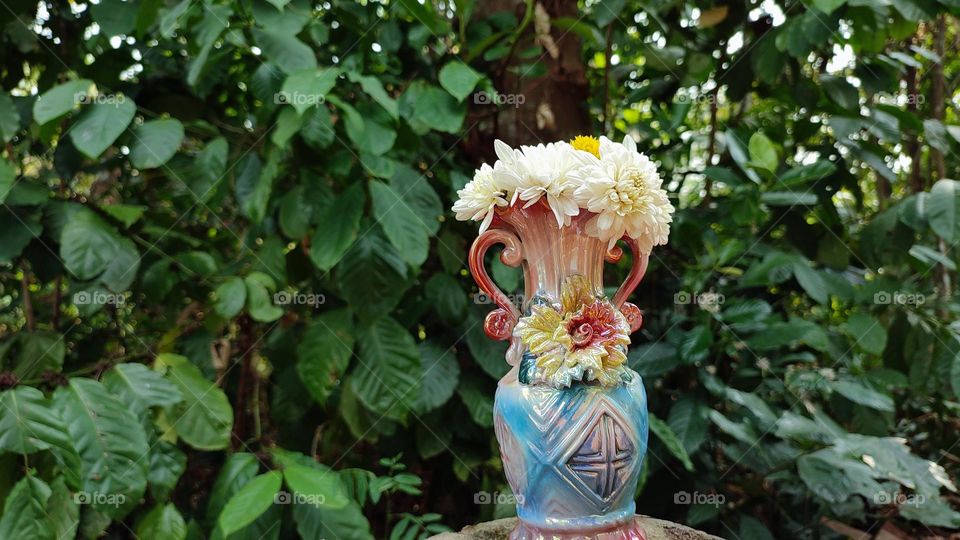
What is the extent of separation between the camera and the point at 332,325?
1852 mm

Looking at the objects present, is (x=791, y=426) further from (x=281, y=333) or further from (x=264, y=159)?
(x=264, y=159)

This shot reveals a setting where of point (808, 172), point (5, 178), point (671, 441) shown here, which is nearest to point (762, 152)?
point (808, 172)

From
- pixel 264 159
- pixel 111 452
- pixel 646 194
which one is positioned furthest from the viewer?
pixel 264 159

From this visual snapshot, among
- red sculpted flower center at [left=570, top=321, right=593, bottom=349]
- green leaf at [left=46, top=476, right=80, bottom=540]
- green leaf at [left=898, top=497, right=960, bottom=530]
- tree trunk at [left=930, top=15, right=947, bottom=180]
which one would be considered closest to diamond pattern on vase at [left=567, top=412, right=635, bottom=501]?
red sculpted flower center at [left=570, top=321, right=593, bottom=349]

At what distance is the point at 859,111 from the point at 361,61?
1359mm

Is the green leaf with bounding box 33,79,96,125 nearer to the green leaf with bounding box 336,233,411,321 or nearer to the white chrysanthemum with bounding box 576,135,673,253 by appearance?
the green leaf with bounding box 336,233,411,321

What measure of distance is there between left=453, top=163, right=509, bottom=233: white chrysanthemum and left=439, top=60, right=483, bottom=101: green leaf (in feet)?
1.37

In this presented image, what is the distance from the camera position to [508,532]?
Answer: 1558 mm

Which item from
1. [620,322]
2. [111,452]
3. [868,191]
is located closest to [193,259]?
[111,452]

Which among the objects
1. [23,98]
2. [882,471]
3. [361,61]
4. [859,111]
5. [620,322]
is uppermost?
[859,111]

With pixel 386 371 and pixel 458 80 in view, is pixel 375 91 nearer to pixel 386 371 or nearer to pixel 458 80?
pixel 458 80

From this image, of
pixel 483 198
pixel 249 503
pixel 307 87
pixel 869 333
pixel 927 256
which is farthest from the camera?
pixel 927 256

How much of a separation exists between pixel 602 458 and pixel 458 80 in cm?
90

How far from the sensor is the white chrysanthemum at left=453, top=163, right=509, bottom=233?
1.30 meters
